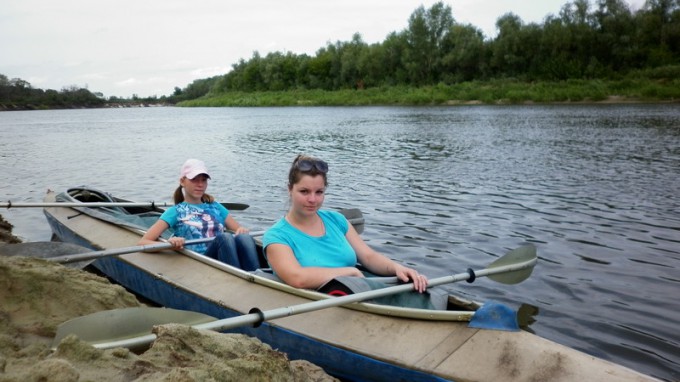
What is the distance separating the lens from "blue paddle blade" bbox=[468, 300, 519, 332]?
12.0ft

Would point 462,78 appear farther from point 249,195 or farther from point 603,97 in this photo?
point 249,195

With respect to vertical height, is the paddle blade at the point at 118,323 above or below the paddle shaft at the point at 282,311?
above

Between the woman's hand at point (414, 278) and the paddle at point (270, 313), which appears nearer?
the paddle at point (270, 313)

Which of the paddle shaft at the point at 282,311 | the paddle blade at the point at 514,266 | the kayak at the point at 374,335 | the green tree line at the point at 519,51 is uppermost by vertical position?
the green tree line at the point at 519,51

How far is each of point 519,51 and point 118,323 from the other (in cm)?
5719

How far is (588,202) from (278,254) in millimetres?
7898

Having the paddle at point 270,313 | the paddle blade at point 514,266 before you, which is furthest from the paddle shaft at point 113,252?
the paddle blade at point 514,266

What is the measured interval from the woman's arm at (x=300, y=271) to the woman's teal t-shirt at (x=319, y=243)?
5cm

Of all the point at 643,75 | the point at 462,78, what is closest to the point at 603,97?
the point at 643,75

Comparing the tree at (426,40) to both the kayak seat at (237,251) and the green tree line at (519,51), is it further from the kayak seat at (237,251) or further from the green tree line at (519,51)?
the kayak seat at (237,251)

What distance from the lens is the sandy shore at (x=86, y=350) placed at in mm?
2488

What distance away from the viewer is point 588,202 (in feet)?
34.2

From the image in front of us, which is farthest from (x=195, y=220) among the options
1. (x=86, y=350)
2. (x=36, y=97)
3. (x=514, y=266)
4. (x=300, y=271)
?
(x=36, y=97)

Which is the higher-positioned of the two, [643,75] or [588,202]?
[643,75]
